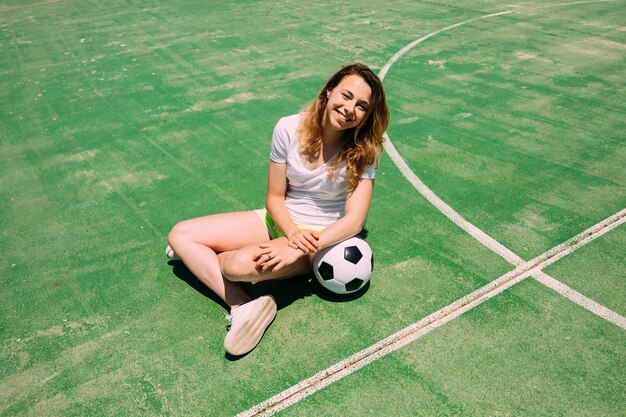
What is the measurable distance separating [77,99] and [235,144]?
10.3 feet

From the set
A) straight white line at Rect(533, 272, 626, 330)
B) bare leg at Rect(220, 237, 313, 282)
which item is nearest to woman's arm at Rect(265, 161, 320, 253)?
bare leg at Rect(220, 237, 313, 282)

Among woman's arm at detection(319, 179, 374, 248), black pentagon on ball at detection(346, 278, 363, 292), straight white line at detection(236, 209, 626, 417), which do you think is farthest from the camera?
black pentagon on ball at detection(346, 278, 363, 292)

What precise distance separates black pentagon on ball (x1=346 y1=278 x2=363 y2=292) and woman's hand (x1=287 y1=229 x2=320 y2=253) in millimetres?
407

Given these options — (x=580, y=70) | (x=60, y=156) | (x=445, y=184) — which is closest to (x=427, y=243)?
(x=445, y=184)

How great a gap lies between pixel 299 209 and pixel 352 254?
541 mm

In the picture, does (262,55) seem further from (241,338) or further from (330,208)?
(241,338)

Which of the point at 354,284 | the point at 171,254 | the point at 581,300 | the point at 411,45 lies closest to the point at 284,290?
the point at 354,284

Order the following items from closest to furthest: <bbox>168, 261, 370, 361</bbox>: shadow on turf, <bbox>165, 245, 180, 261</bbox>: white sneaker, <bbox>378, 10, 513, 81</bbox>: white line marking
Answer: <bbox>168, 261, 370, 361</bbox>: shadow on turf < <bbox>165, 245, 180, 261</bbox>: white sneaker < <bbox>378, 10, 513, 81</bbox>: white line marking

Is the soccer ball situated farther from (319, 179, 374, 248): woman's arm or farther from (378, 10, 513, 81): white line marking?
(378, 10, 513, 81): white line marking

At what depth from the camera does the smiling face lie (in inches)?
132

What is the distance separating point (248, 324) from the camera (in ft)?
10.7

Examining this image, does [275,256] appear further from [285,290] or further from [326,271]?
[285,290]

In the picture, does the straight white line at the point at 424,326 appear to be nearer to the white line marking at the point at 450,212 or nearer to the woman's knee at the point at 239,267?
the white line marking at the point at 450,212

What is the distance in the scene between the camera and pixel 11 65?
355 inches
